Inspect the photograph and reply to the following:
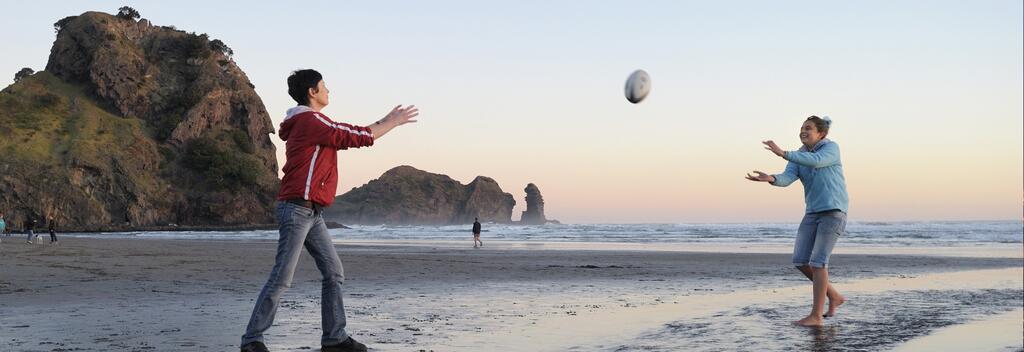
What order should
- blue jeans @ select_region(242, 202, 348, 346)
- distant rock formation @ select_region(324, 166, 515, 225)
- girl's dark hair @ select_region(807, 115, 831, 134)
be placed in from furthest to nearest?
distant rock formation @ select_region(324, 166, 515, 225)
girl's dark hair @ select_region(807, 115, 831, 134)
blue jeans @ select_region(242, 202, 348, 346)

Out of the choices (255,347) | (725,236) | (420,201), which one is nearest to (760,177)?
(255,347)

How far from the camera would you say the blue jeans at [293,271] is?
5.38 meters

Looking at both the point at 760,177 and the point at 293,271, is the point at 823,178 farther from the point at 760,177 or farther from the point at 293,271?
the point at 293,271

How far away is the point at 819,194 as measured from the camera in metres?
7.28

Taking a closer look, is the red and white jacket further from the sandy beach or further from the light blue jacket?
the light blue jacket

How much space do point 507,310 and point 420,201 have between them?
17283 cm

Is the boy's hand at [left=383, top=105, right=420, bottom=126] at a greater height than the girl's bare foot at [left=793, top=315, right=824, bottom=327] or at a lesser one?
greater

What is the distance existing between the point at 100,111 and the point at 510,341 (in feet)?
300

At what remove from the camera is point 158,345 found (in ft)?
18.5

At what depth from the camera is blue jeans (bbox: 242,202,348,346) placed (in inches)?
212

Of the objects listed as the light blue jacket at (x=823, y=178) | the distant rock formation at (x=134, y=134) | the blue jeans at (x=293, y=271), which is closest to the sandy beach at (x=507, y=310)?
the blue jeans at (x=293, y=271)

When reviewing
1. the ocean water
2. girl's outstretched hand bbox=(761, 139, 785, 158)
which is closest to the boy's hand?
girl's outstretched hand bbox=(761, 139, 785, 158)

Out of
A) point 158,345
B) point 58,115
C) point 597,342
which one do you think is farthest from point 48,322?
point 58,115

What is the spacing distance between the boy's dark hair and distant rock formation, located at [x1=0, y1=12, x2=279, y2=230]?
237 feet
